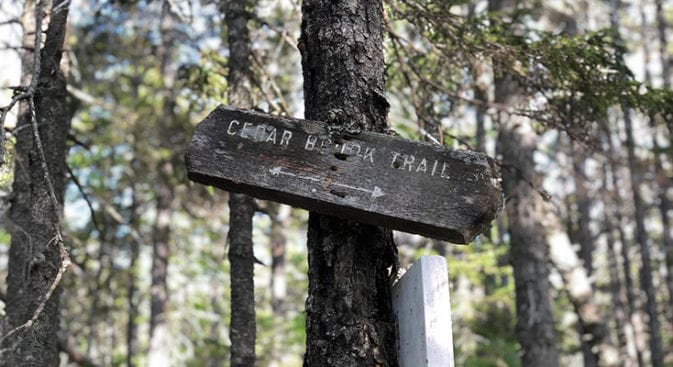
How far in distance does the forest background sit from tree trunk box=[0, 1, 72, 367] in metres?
0.23

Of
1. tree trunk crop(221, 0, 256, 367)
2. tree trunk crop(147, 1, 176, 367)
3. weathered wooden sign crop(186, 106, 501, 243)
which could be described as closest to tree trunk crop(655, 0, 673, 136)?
tree trunk crop(147, 1, 176, 367)

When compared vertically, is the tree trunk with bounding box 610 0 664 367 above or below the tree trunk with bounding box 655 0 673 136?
→ below

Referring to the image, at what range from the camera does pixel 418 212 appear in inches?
111

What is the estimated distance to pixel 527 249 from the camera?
8.86 meters

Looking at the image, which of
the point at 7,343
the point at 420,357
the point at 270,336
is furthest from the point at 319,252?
the point at 270,336

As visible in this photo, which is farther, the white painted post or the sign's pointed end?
the sign's pointed end

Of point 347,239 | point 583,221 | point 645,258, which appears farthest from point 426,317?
point 583,221

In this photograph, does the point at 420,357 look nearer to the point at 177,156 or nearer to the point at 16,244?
the point at 16,244

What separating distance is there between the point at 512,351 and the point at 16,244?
29.6 ft

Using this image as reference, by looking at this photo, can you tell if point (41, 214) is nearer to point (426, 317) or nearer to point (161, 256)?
point (426, 317)

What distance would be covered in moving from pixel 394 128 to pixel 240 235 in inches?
234

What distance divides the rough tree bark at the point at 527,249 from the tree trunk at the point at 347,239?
5632mm

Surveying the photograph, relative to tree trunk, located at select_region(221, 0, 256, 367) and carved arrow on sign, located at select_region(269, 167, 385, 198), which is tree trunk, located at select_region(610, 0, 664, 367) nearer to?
tree trunk, located at select_region(221, 0, 256, 367)

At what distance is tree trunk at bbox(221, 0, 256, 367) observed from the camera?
5.62 m
